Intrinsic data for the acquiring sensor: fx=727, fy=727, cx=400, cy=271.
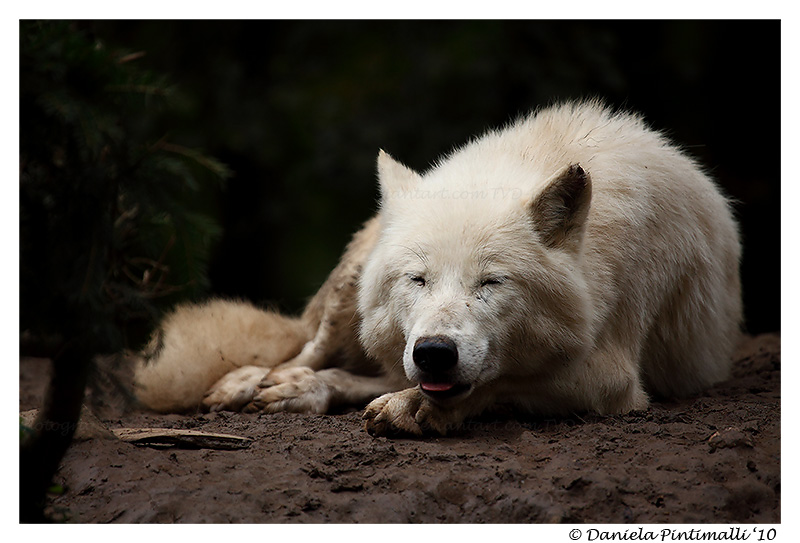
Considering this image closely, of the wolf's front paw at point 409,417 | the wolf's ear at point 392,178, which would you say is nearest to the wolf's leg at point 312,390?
the wolf's front paw at point 409,417

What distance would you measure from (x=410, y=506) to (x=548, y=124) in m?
2.50

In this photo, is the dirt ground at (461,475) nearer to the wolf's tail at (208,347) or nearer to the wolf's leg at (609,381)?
the wolf's leg at (609,381)

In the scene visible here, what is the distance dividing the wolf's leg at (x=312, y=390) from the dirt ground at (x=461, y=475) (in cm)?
55

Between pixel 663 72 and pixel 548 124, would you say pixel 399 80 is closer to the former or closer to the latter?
pixel 663 72

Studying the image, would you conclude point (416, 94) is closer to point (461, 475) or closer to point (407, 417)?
point (407, 417)

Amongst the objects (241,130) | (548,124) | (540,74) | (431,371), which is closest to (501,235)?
(431,371)

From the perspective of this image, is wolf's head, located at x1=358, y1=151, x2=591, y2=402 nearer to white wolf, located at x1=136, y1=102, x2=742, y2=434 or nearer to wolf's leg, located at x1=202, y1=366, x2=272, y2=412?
white wolf, located at x1=136, y1=102, x2=742, y2=434

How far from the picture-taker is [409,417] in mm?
3396

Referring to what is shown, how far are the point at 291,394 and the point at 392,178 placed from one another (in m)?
1.37

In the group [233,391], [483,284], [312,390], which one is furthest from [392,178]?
[233,391]

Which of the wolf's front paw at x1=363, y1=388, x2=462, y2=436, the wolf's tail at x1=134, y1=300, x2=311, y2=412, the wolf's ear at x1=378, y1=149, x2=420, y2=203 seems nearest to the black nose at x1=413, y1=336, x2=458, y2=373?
the wolf's front paw at x1=363, y1=388, x2=462, y2=436

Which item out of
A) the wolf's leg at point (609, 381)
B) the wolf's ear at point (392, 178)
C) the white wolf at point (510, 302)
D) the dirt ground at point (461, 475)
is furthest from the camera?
the wolf's ear at point (392, 178)

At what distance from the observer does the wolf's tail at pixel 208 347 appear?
4.38 metres

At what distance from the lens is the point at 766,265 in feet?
29.2
